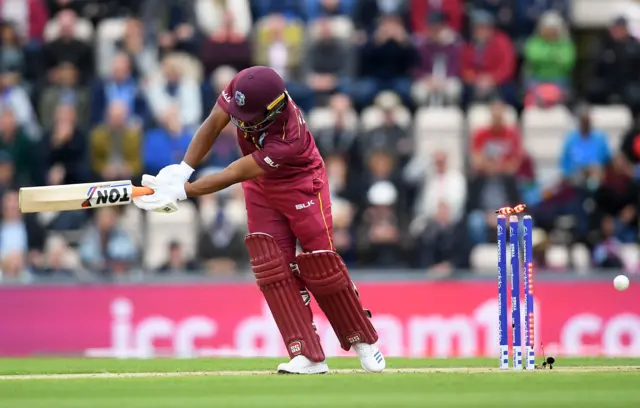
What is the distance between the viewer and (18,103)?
1639cm

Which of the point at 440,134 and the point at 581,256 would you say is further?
the point at 440,134

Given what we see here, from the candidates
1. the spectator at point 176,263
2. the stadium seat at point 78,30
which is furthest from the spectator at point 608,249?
the stadium seat at point 78,30

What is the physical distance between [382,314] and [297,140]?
16.1ft

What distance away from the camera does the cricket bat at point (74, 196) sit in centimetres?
884

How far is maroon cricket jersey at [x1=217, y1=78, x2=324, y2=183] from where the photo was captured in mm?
8602

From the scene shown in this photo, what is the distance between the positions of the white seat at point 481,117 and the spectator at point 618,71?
1.53 m

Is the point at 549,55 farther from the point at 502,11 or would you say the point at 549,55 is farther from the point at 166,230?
the point at 166,230

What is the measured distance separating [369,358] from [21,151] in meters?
7.91

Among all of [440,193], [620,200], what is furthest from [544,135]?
[440,193]

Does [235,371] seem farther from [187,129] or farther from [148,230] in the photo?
[187,129]

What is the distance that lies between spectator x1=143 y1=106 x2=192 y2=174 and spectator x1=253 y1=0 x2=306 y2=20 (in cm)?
241

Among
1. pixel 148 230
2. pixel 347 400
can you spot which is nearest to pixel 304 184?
pixel 347 400

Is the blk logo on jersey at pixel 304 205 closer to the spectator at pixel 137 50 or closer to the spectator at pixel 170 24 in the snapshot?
the spectator at pixel 137 50

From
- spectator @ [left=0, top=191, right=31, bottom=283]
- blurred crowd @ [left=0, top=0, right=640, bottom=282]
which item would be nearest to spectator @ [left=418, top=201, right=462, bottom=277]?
blurred crowd @ [left=0, top=0, right=640, bottom=282]
